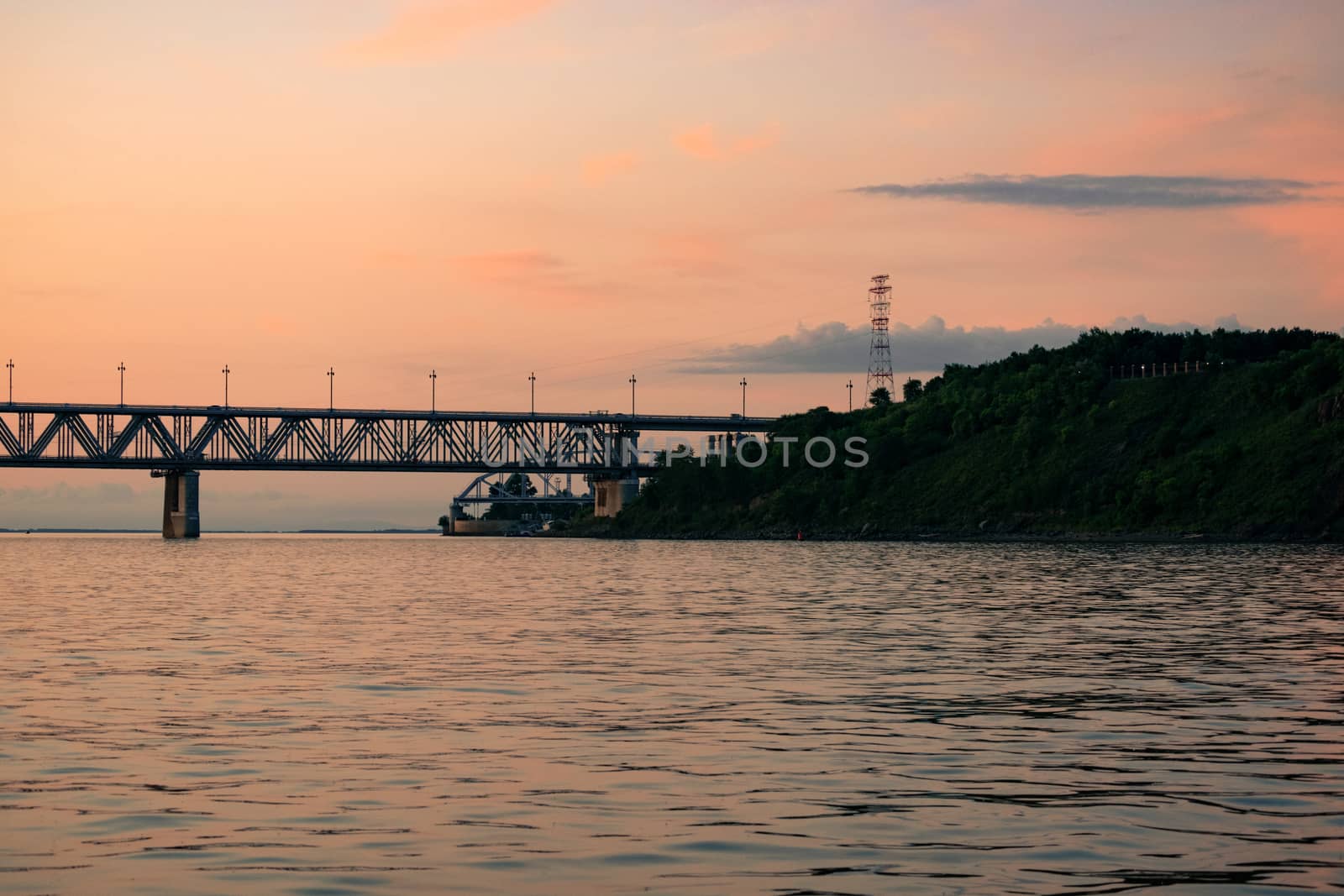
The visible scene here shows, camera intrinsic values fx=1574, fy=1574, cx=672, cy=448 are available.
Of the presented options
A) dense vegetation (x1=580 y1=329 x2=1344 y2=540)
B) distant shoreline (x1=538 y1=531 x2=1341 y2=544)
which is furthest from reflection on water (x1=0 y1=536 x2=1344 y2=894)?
dense vegetation (x1=580 y1=329 x2=1344 y2=540)

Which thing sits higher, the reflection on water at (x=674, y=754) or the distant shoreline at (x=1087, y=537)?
the reflection on water at (x=674, y=754)

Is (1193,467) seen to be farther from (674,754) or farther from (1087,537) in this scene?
(674,754)

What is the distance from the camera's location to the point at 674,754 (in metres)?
19.8

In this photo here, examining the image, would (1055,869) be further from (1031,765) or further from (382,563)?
(382,563)

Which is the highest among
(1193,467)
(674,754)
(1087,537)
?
(1193,467)

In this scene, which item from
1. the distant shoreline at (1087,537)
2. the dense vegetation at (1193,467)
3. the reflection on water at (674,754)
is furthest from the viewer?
the dense vegetation at (1193,467)

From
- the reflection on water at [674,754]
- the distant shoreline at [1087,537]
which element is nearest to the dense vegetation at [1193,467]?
the distant shoreline at [1087,537]

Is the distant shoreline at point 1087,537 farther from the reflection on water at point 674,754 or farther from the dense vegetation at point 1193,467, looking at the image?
the reflection on water at point 674,754

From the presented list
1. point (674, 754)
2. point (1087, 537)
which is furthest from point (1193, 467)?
point (674, 754)

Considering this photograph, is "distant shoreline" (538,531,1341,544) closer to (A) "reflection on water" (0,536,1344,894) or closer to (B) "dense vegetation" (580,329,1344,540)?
(B) "dense vegetation" (580,329,1344,540)

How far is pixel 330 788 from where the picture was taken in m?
17.4

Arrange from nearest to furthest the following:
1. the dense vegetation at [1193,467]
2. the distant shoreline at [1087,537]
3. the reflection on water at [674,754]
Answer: the reflection on water at [674,754], the distant shoreline at [1087,537], the dense vegetation at [1193,467]

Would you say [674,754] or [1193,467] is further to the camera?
[1193,467]

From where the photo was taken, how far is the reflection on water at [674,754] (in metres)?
13.7
